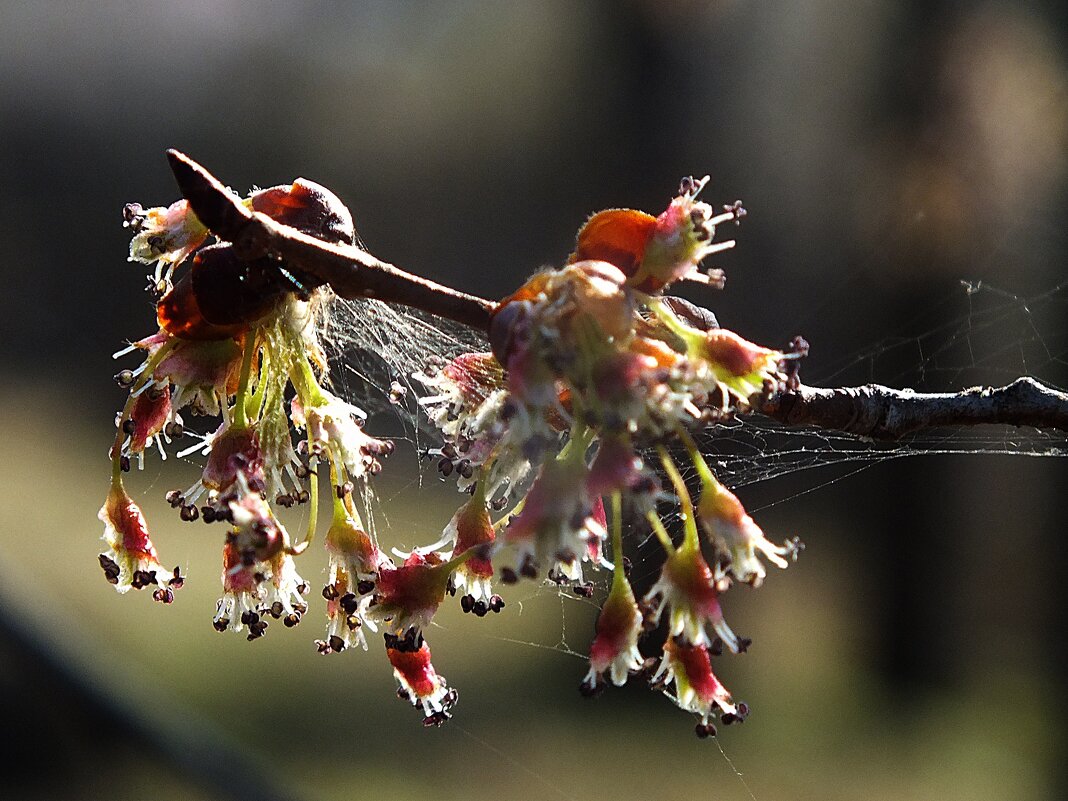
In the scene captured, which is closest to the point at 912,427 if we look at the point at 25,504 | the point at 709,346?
the point at 709,346

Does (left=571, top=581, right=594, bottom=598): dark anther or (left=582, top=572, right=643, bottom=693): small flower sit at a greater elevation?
(left=571, top=581, right=594, bottom=598): dark anther

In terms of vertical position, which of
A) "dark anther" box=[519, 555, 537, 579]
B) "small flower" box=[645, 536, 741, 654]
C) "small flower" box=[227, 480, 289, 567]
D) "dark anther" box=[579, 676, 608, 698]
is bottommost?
"dark anther" box=[579, 676, 608, 698]

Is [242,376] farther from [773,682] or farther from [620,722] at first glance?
[773,682]

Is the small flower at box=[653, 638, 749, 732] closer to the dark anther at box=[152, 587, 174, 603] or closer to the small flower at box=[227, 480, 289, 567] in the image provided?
the small flower at box=[227, 480, 289, 567]

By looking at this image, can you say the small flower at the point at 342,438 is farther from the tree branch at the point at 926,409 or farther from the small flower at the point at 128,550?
the tree branch at the point at 926,409

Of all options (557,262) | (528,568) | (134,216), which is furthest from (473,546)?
(557,262)

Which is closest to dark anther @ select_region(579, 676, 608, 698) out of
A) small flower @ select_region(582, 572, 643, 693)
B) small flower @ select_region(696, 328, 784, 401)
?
small flower @ select_region(582, 572, 643, 693)
